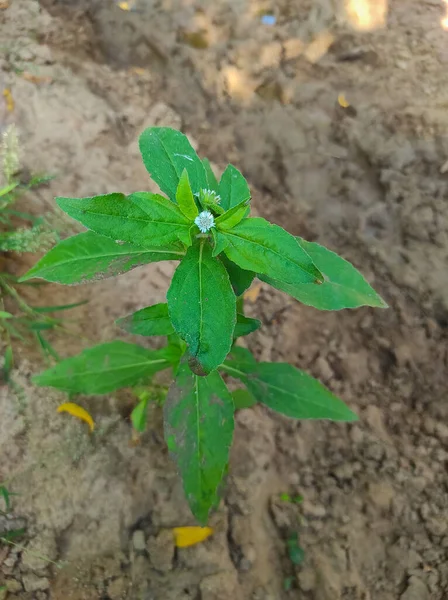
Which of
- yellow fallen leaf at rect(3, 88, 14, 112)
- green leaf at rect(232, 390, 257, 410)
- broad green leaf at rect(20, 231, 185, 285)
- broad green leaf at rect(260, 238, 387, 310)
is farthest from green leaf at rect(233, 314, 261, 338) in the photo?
yellow fallen leaf at rect(3, 88, 14, 112)

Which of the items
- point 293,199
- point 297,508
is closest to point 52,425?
point 297,508

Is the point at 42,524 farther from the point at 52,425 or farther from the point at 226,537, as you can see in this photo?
the point at 226,537

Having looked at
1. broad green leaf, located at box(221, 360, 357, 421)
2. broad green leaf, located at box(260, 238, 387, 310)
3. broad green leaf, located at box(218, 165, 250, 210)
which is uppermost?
broad green leaf, located at box(218, 165, 250, 210)

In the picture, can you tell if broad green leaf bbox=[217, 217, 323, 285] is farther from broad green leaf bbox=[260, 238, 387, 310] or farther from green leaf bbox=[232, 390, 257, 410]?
green leaf bbox=[232, 390, 257, 410]

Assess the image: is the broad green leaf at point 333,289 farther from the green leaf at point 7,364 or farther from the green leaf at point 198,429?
the green leaf at point 7,364

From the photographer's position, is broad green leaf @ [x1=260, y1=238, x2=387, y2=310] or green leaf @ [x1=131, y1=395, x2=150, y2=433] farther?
green leaf @ [x1=131, y1=395, x2=150, y2=433]

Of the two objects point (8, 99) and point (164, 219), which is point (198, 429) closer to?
point (164, 219)

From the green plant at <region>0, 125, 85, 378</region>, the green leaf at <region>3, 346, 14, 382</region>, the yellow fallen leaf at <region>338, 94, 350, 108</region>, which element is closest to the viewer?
the green leaf at <region>3, 346, 14, 382</region>

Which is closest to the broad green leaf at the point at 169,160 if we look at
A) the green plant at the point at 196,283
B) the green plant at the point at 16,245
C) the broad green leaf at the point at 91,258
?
the green plant at the point at 196,283
